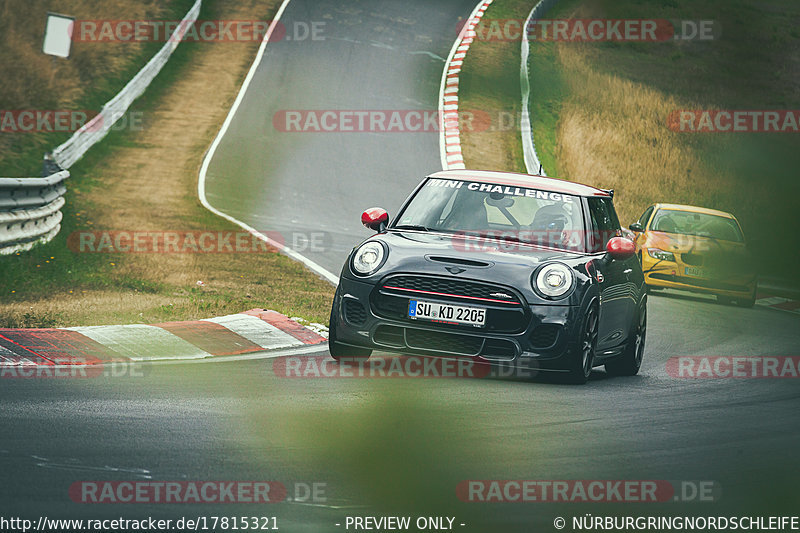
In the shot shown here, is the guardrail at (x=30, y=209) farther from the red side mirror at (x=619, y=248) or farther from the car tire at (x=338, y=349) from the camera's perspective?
the red side mirror at (x=619, y=248)

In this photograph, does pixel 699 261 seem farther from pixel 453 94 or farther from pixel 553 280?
pixel 453 94

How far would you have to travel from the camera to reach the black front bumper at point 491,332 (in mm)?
8508

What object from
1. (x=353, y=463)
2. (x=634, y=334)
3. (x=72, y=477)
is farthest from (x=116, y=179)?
(x=353, y=463)

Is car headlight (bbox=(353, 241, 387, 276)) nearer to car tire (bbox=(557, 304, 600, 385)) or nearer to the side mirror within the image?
the side mirror

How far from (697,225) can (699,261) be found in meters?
1.19

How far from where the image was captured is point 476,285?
852 centimetres

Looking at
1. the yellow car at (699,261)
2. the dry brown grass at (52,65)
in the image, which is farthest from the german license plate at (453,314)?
the dry brown grass at (52,65)

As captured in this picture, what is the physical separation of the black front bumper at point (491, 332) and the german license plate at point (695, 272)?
9.71 metres

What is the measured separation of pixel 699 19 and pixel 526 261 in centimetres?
4433

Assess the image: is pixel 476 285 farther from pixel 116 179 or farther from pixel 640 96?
pixel 640 96

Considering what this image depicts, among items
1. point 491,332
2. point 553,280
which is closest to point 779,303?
point 553,280

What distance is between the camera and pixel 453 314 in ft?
27.9

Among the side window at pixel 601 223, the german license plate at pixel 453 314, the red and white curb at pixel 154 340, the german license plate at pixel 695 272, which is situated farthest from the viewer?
the german license plate at pixel 695 272

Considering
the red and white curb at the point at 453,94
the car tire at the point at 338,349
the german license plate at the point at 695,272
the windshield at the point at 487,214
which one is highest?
the red and white curb at the point at 453,94
